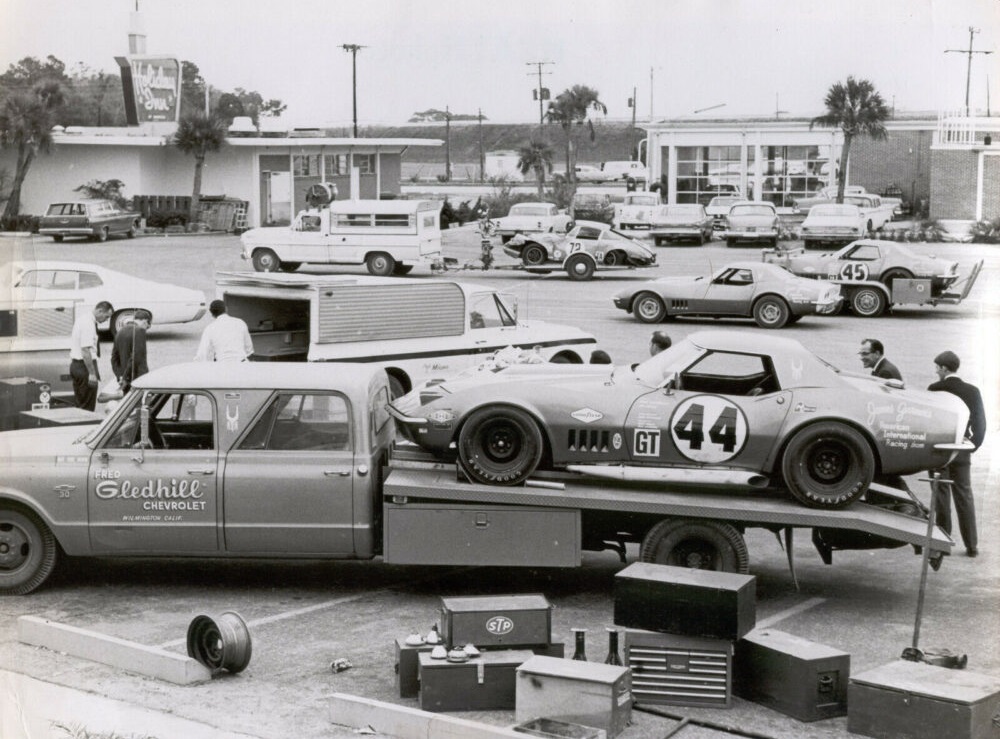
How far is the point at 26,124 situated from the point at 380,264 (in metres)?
4.85

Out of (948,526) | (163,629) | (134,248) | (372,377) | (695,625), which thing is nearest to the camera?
(695,625)

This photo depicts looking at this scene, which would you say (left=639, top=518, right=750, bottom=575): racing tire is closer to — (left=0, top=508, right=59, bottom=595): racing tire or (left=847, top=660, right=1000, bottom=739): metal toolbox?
(left=847, top=660, right=1000, bottom=739): metal toolbox

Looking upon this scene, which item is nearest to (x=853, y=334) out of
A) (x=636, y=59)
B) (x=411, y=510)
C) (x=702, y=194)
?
(x=702, y=194)

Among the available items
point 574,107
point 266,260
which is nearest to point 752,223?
point 574,107

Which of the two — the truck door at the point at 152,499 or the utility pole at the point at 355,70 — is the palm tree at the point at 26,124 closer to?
the utility pole at the point at 355,70

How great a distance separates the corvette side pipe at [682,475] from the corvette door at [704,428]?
47 mm

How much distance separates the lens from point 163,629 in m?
7.92

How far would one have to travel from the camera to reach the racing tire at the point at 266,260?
15.4 metres

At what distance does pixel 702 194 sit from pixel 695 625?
29.3 feet

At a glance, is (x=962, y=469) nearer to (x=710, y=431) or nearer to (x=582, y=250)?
(x=710, y=431)

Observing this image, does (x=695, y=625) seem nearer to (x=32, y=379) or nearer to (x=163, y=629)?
(x=163, y=629)

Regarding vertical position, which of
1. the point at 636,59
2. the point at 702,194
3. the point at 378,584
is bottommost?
the point at 378,584

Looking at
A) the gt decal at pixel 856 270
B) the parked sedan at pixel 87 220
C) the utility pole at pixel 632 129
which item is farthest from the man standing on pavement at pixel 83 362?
the gt decal at pixel 856 270

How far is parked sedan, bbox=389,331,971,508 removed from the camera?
8.35 meters
